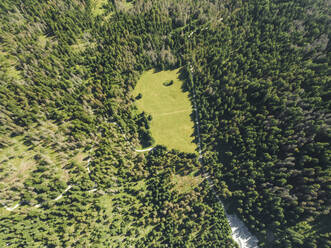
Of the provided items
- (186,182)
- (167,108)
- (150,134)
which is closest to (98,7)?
(167,108)

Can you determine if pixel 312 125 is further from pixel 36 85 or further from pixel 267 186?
pixel 36 85

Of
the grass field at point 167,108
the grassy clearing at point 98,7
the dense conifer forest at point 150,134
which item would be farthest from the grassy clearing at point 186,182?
the grassy clearing at point 98,7

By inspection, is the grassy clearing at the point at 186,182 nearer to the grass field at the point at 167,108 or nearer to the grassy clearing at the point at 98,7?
the grass field at the point at 167,108

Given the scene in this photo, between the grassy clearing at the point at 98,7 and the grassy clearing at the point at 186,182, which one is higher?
the grassy clearing at the point at 98,7

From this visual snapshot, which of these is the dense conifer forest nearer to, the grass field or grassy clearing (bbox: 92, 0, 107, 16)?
the grass field

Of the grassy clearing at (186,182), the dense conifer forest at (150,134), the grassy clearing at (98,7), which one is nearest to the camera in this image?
the dense conifer forest at (150,134)

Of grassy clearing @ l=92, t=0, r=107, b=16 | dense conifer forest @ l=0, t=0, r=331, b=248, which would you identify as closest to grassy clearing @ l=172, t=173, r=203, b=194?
dense conifer forest @ l=0, t=0, r=331, b=248

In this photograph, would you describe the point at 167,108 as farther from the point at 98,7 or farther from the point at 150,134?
the point at 98,7
